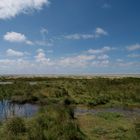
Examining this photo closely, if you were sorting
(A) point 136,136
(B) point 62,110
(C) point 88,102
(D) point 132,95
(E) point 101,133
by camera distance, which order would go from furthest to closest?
(D) point 132,95 → (C) point 88,102 → (B) point 62,110 → (E) point 101,133 → (A) point 136,136

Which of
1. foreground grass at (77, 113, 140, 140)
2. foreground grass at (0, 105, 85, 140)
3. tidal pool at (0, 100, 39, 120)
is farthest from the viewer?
tidal pool at (0, 100, 39, 120)

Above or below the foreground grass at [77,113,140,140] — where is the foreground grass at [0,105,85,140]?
above

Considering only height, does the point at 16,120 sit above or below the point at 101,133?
above

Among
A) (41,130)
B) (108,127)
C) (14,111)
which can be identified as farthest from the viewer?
(14,111)

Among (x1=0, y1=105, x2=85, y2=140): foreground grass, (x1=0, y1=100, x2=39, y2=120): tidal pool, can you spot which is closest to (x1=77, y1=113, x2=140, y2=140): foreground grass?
(x1=0, y1=105, x2=85, y2=140): foreground grass

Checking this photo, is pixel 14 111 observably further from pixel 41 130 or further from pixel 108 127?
pixel 41 130

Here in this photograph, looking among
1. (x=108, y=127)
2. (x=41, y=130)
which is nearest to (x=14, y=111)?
(x=108, y=127)

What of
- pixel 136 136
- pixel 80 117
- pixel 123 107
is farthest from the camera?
pixel 123 107

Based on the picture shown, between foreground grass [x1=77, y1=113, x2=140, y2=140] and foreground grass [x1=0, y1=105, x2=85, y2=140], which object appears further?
foreground grass [x1=77, y1=113, x2=140, y2=140]

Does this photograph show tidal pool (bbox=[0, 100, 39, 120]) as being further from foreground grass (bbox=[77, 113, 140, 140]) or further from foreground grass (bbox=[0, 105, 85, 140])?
foreground grass (bbox=[0, 105, 85, 140])

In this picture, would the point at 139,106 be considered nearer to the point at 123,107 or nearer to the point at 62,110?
the point at 123,107

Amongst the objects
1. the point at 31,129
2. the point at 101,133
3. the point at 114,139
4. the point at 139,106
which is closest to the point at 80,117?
the point at 101,133

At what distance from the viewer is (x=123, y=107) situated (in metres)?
23.0

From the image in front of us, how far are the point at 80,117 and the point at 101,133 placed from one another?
14.3ft
